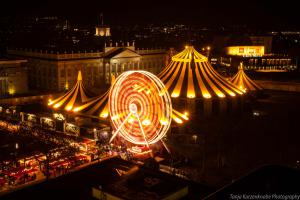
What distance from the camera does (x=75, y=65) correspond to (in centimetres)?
4244

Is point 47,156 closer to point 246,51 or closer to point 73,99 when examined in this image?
point 73,99

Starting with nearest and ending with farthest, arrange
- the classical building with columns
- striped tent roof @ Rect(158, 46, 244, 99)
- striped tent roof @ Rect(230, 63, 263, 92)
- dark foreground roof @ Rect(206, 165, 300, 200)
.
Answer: dark foreground roof @ Rect(206, 165, 300, 200) → striped tent roof @ Rect(158, 46, 244, 99) → striped tent roof @ Rect(230, 63, 263, 92) → the classical building with columns

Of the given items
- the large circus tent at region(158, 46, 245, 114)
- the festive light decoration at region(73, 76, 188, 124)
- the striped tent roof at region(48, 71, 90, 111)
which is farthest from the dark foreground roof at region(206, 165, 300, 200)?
the striped tent roof at region(48, 71, 90, 111)

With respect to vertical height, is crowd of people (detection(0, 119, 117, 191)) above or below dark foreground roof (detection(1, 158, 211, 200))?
below

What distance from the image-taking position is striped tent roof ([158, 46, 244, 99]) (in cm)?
2508

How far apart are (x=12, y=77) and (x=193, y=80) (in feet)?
65.5

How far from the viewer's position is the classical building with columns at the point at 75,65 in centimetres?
4112

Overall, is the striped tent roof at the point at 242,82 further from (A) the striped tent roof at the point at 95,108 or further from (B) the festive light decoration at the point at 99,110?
(A) the striped tent roof at the point at 95,108

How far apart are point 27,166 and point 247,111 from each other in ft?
57.0

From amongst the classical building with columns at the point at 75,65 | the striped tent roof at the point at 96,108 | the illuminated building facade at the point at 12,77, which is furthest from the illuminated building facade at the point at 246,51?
the striped tent roof at the point at 96,108

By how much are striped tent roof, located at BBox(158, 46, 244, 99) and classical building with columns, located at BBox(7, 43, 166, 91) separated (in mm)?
17430

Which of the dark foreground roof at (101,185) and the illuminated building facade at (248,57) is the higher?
the illuminated building facade at (248,57)

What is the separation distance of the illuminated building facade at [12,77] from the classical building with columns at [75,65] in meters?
3.26

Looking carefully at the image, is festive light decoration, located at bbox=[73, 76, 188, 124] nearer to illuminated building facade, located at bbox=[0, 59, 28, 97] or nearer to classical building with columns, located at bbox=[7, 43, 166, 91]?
illuminated building facade, located at bbox=[0, 59, 28, 97]
